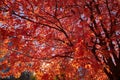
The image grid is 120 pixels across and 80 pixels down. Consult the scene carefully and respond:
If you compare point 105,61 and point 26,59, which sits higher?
point 26,59

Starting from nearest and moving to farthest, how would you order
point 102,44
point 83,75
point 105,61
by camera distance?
point 102,44
point 105,61
point 83,75

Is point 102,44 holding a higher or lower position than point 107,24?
lower

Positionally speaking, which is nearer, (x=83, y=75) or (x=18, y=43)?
(x=18, y=43)

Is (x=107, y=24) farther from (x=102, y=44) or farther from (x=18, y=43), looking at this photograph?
(x=18, y=43)

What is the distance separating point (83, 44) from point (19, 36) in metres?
2.59

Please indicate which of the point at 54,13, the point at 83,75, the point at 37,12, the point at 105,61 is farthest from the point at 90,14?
the point at 83,75

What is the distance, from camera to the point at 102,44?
35.7ft

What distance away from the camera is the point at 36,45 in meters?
11.9

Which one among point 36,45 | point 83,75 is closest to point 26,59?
point 36,45

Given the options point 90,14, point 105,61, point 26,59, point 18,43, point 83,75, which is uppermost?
point 90,14

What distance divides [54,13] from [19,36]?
5.39ft

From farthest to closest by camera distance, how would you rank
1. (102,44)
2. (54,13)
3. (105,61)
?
(105,61)
(102,44)
(54,13)

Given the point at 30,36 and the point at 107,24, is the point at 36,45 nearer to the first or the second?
the point at 30,36

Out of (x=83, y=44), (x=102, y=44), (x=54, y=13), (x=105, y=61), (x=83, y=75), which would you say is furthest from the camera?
(x=83, y=75)
